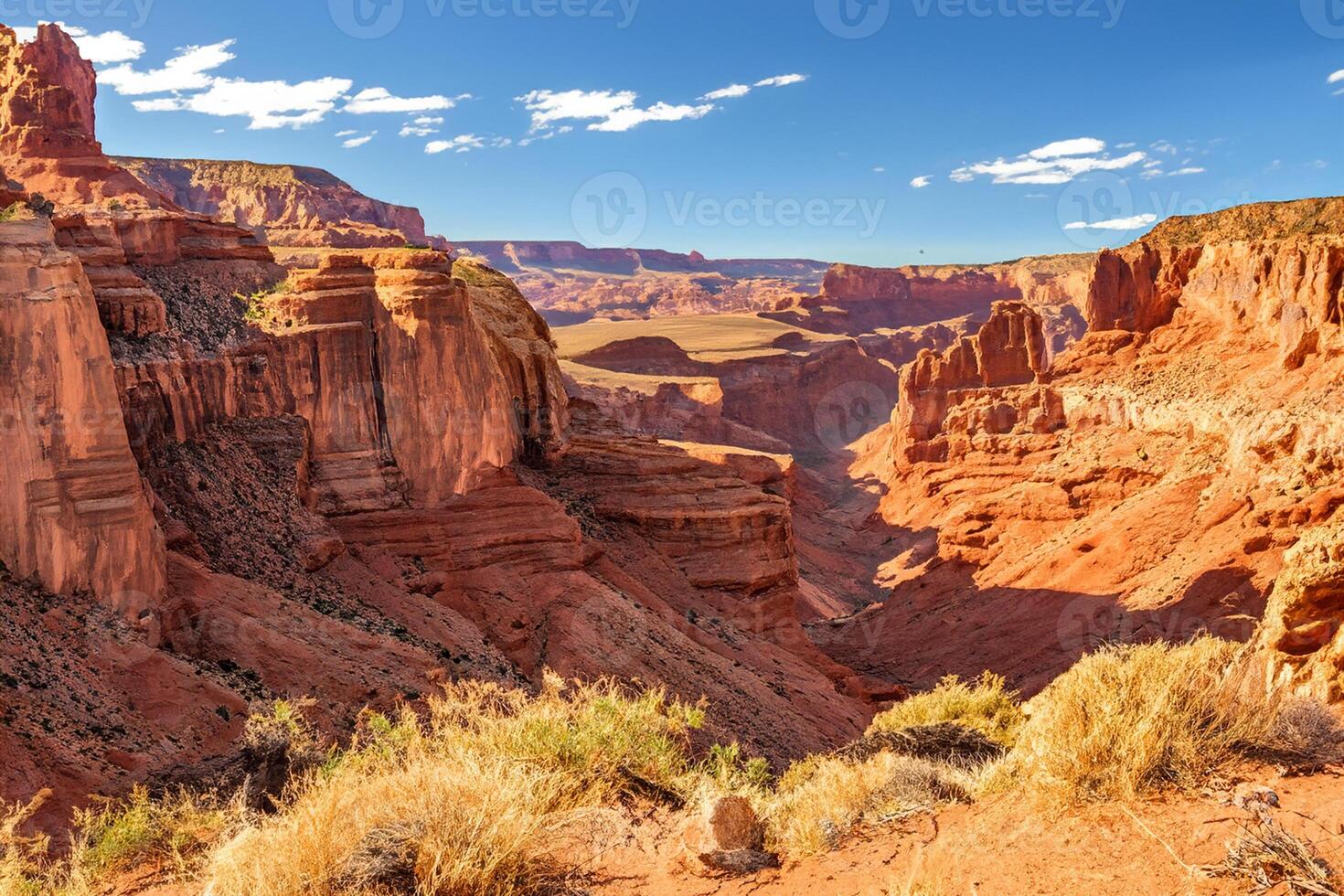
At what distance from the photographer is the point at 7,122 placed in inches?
2436

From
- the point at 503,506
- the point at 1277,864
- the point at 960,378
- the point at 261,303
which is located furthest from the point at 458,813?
the point at 960,378

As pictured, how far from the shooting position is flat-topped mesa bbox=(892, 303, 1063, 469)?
221 ft

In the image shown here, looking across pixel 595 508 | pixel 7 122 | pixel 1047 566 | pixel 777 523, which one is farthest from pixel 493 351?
pixel 7 122

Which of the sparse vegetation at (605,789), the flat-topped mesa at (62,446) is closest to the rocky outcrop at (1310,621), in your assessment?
the sparse vegetation at (605,789)

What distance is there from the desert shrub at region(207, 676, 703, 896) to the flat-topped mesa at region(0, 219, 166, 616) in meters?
10.7

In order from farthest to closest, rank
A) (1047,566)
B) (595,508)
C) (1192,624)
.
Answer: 1. (1047,566)
2. (595,508)
3. (1192,624)

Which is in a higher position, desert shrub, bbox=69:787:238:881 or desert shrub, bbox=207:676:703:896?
desert shrub, bbox=207:676:703:896

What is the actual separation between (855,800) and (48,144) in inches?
2826

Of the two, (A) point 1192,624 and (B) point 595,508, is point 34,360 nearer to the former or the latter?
(B) point 595,508

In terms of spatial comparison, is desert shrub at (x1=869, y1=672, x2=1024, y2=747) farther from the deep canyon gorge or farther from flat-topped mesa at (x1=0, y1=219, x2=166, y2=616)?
flat-topped mesa at (x1=0, y1=219, x2=166, y2=616)

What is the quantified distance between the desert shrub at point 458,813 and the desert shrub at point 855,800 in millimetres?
1729

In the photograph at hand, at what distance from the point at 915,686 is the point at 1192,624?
32.6 feet

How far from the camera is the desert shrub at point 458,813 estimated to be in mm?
6941

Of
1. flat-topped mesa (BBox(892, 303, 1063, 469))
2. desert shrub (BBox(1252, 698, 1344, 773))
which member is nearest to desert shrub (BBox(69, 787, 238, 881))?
desert shrub (BBox(1252, 698, 1344, 773))
